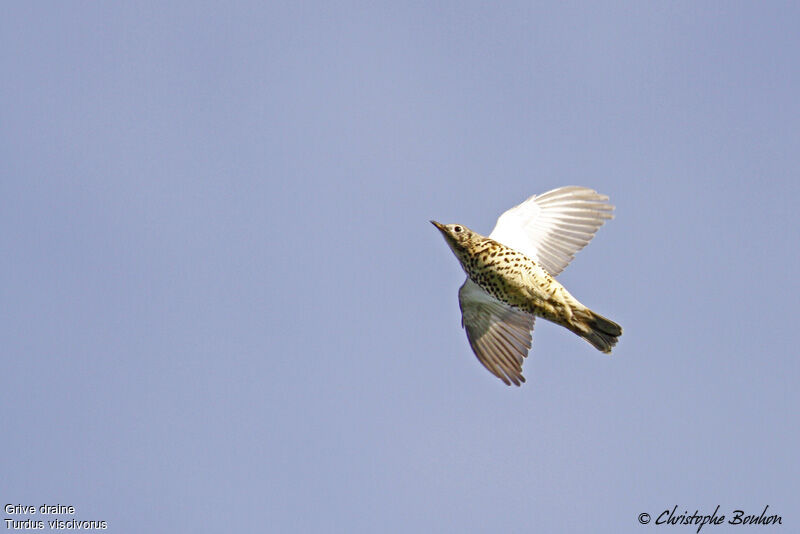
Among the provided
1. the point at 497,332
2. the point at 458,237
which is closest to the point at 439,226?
the point at 458,237

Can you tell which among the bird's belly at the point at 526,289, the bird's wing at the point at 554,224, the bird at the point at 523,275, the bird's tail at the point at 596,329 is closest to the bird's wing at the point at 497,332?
the bird at the point at 523,275

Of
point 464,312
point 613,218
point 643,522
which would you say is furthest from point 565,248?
point 643,522

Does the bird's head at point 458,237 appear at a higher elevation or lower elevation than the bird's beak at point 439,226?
lower

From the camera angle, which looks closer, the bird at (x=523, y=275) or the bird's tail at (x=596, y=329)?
the bird's tail at (x=596, y=329)

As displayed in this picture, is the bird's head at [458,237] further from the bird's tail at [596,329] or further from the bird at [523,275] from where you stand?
the bird's tail at [596,329]

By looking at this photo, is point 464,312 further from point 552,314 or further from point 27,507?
point 27,507
